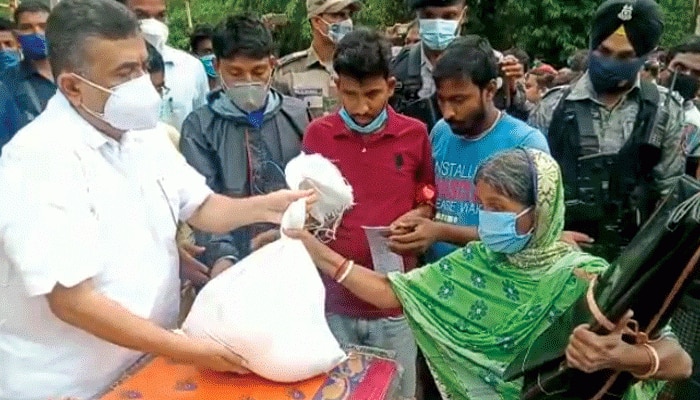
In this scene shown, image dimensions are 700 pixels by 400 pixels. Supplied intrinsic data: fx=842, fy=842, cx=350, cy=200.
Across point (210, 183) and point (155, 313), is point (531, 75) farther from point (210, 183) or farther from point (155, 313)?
point (155, 313)

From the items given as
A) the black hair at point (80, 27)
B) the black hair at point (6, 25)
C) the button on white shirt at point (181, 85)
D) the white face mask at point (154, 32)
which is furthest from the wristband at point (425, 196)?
the black hair at point (6, 25)

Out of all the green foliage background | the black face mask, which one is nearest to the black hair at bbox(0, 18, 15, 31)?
the black face mask

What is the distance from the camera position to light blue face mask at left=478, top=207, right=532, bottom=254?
2.37 meters

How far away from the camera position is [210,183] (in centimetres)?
321

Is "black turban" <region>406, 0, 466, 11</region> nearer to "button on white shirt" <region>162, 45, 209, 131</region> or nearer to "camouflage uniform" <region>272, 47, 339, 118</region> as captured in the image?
"camouflage uniform" <region>272, 47, 339, 118</region>

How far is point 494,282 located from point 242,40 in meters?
1.55

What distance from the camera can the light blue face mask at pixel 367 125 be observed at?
3107 mm

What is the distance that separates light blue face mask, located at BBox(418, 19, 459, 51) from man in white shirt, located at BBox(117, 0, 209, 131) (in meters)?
1.29

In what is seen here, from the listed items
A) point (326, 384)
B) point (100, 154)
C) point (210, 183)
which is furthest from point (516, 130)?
point (100, 154)

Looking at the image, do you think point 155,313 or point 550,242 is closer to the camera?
point 155,313

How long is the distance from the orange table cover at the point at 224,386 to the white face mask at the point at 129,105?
60cm

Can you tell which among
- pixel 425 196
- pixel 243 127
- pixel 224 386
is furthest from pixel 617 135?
pixel 224 386

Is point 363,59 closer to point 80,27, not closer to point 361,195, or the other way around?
point 361,195

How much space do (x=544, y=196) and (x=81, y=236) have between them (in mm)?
1255
